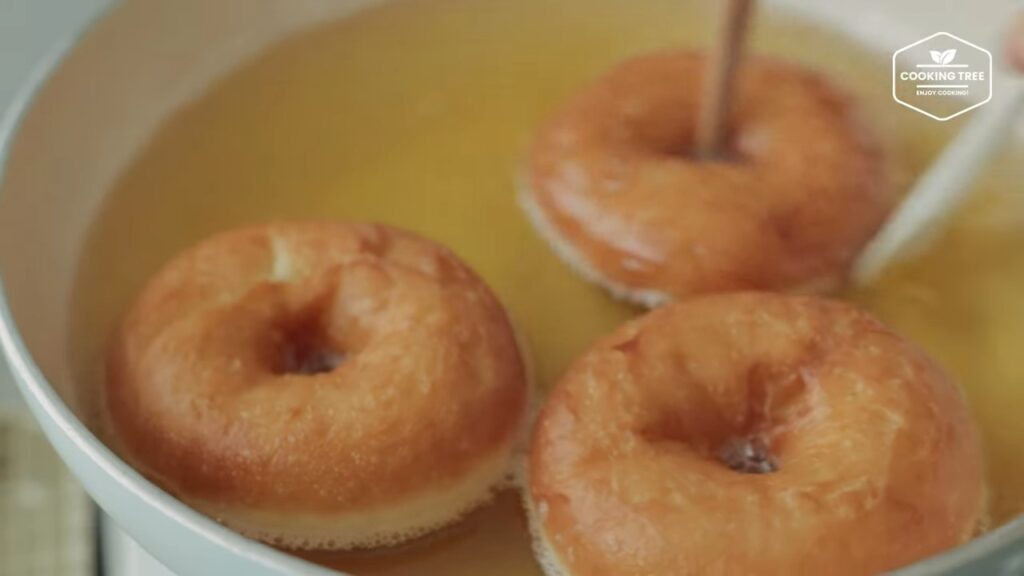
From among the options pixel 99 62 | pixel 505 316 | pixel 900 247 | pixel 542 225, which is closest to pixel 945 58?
pixel 900 247

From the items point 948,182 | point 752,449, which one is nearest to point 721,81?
point 948,182

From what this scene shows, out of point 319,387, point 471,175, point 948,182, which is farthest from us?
point 471,175

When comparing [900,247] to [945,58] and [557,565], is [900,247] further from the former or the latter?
[557,565]

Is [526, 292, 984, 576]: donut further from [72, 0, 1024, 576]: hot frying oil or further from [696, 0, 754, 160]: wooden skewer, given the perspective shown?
[696, 0, 754, 160]: wooden skewer

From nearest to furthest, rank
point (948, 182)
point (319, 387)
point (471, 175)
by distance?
point (319, 387)
point (948, 182)
point (471, 175)

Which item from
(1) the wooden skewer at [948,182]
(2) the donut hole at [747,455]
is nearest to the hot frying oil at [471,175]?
(1) the wooden skewer at [948,182]

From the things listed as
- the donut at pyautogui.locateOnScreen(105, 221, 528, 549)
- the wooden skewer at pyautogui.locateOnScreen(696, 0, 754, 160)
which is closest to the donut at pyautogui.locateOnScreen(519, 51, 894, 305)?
the wooden skewer at pyautogui.locateOnScreen(696, 0, 754, 160)

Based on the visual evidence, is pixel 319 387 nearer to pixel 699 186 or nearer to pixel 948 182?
pixel 699 186
